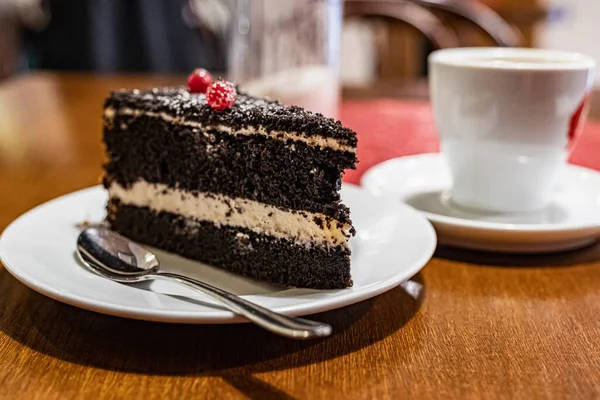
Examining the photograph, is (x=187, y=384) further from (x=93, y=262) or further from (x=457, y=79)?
(x=457, y=79)

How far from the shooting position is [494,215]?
125cm

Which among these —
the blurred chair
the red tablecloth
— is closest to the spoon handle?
the red tablecloth

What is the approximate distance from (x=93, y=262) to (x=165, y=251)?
0.22m

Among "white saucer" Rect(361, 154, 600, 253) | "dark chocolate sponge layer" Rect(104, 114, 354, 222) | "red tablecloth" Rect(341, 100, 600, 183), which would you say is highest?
"dark chocolate sponge layer" Rect(104, 114, 354, 222)

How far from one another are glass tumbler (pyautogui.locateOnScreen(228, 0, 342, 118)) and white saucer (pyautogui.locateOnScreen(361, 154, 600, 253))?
1.52 ft

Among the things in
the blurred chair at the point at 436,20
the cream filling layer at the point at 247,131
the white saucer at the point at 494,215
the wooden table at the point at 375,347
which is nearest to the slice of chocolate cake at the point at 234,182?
the cream filling layer at the point at 247,131

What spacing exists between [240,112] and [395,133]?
99cm

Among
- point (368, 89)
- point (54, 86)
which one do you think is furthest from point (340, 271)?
point (54, 86)

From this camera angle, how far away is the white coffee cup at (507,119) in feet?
3.69

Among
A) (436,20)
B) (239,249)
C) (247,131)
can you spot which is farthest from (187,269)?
(436,20)

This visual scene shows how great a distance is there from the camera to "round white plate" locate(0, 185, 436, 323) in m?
0.77

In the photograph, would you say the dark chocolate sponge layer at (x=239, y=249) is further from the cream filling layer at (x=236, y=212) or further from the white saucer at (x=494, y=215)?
the white saucer at (x=494, y=215)

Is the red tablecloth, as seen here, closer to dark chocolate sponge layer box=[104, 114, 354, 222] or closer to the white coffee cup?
the white coffee cup

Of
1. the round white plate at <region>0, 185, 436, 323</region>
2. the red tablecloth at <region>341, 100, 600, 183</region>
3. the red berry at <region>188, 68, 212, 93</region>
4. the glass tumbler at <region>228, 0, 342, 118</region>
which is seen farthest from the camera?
the glass tumbler at <region>228, 0, 342, 118</region>
